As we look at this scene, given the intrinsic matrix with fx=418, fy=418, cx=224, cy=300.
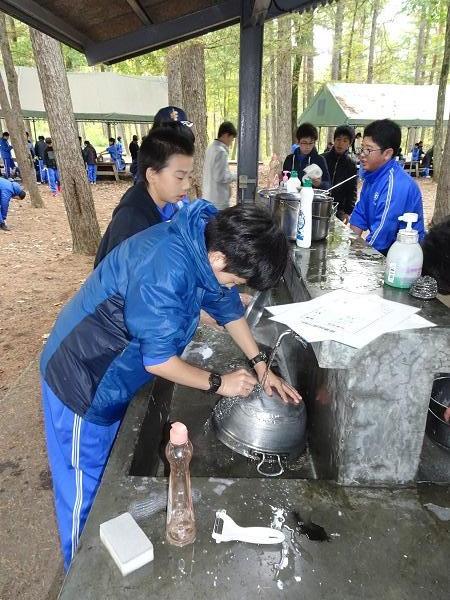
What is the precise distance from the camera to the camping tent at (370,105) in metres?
15.3

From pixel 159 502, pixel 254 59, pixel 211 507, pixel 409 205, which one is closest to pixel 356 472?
pixel 211 507

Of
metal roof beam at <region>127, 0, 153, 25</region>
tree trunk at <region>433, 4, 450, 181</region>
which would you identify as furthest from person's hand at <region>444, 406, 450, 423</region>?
tree trunk at <region>433, 4, 450, 181</region>

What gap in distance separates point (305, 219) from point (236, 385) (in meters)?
1.16

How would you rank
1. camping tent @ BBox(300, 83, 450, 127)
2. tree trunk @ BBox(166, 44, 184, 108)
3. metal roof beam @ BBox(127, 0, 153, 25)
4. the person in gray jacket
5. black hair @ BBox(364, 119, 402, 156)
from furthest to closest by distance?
camping tent @ BBox(300, 83, 450, 127) < tree trunk @ BBox(166, 44, 184, 108) < the person in gray jacket < metal roof beam @ BBox(127, 0, 153, 25) < black hair @ BBox(364, 119, 402, 156)

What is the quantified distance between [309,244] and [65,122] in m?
5.85

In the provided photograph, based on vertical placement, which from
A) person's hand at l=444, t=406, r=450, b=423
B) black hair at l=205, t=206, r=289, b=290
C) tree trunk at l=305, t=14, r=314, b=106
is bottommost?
person's hand at l=444, t=406, r=450, b=423

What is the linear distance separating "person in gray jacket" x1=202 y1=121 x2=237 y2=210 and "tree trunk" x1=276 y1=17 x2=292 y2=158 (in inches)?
309

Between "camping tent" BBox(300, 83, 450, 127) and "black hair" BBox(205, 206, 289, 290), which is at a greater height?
"camping tent" BBox(300, 83, 450, 127)

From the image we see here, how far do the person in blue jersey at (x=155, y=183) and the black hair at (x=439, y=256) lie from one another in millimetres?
1359

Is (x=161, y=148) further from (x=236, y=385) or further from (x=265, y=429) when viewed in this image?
(x=265, y=429)

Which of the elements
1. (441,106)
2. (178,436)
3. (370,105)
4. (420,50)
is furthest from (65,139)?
(420,50)

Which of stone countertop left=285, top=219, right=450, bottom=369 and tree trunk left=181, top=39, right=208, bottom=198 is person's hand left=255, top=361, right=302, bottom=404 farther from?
tree trunk left=181, top=39, right=208, bottom=198

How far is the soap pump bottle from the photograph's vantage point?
1.53 metres

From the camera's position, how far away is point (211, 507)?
1.31 meters
